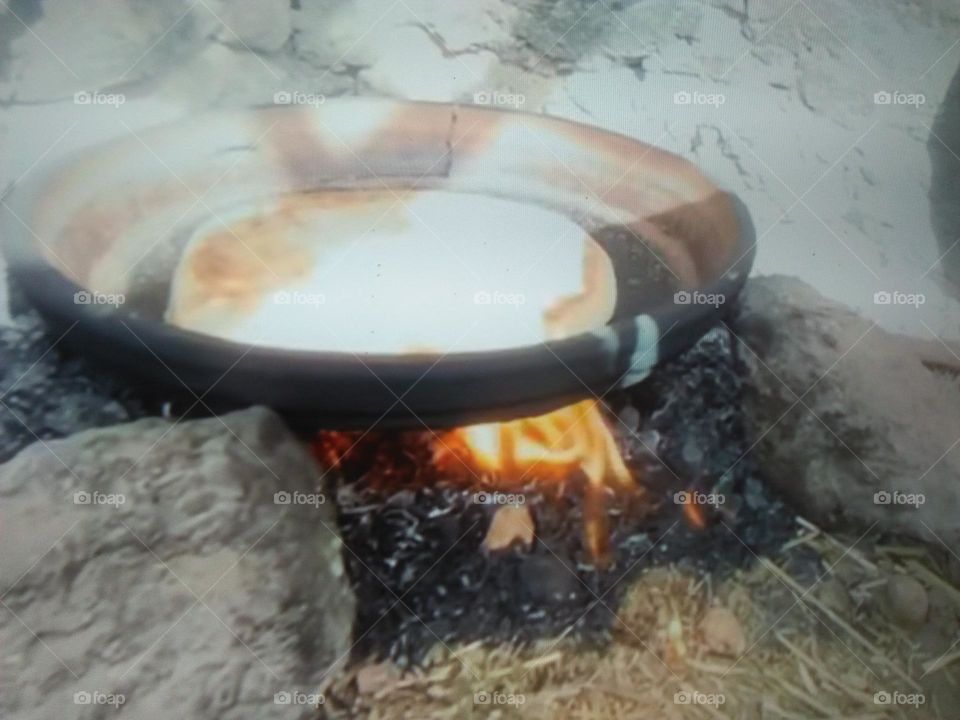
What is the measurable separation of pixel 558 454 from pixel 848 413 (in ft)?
1.37

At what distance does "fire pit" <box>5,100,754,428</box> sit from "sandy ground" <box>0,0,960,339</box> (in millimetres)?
44

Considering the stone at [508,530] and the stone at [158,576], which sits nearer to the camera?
the stone at [158,576]

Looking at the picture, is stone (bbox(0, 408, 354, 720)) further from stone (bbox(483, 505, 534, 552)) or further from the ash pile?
stone (bbox(483, 505, 534, 552))

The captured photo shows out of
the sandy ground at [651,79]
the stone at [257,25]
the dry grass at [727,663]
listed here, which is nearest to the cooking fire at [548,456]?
the dry grass at [727,663]

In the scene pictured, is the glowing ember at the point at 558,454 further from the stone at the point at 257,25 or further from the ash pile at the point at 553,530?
the stone at the point at 257,25

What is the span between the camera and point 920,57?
4.11ft

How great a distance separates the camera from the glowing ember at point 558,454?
118 centimetres

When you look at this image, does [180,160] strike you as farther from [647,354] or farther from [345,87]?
[647,354]

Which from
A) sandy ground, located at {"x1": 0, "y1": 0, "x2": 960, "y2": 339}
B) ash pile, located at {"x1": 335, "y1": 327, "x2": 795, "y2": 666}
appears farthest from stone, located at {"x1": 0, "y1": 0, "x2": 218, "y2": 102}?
ash pile, located at {"x1": 335, "y1": 327, "x2": 795, "y2": 666}

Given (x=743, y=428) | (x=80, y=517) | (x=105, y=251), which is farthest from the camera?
(x=743, y=428)

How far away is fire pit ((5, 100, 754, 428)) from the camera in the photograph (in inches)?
41.4

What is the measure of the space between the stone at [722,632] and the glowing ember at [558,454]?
0.17 meters

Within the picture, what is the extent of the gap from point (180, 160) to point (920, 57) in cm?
103

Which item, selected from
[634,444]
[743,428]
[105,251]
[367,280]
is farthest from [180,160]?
[743,428]
